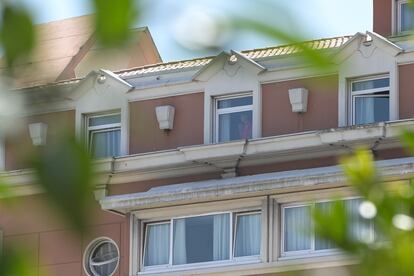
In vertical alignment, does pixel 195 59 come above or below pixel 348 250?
above

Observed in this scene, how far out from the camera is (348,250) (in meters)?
2.00

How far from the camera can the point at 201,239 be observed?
28.2 meters

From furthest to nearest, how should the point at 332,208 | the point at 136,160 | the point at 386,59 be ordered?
the point at 136,160
the point at 386,59
the point at 332,208

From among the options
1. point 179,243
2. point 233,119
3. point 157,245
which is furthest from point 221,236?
point 233,119

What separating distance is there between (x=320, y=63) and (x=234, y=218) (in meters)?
26.1

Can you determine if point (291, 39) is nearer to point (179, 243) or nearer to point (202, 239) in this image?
point (202, 239)

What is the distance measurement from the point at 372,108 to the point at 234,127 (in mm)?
2379

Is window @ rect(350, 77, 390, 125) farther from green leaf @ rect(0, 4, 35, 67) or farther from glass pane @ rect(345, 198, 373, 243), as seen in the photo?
green leaf @ rect(0, 4, 35, 67)

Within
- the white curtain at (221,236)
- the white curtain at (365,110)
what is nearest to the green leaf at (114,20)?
the white curtain at (365,110)

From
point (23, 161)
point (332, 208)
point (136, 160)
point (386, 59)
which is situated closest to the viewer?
point (23, 161)

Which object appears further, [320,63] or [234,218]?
[234,218]

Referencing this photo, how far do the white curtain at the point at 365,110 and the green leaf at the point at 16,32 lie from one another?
25766 millimetres

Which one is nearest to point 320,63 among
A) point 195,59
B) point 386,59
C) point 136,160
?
point 195,59

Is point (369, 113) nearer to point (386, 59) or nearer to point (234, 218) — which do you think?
point (386, 59)
